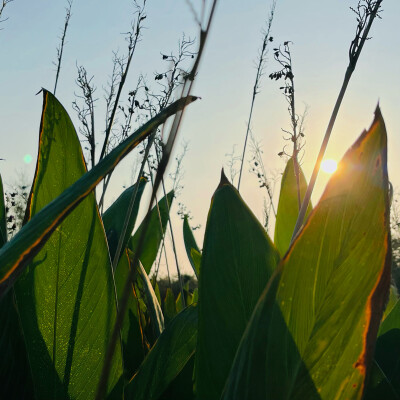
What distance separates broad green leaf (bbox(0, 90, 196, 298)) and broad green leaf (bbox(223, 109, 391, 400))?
115mm

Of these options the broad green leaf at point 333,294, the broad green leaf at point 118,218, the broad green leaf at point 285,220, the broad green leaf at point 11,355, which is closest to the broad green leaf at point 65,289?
the broad green leaf at point 11,355

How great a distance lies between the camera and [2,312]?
16.3 inches

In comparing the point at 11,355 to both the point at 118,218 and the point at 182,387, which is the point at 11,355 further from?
the point at 118,218

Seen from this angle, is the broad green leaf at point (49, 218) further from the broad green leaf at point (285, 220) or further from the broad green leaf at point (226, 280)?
the broad green leaf at point (285, 220)

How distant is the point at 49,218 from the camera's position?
0.79 feet

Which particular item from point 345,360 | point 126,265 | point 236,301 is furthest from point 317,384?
point 126,265

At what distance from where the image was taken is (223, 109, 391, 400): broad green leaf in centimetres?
31

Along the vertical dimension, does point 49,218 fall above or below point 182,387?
above

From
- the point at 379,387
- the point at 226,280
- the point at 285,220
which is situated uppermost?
the point at 285,220

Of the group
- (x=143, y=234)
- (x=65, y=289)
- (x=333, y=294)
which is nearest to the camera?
(x=143, y=234)

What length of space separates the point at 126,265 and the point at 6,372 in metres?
0.30

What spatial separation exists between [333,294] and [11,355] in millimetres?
262

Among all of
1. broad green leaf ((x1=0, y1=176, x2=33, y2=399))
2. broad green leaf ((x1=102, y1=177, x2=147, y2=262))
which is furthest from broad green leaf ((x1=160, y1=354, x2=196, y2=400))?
broad green leaf ((x1=102, y1=177, x2=147, y2=262))

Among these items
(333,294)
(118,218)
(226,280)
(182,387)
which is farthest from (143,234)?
(118,218)
